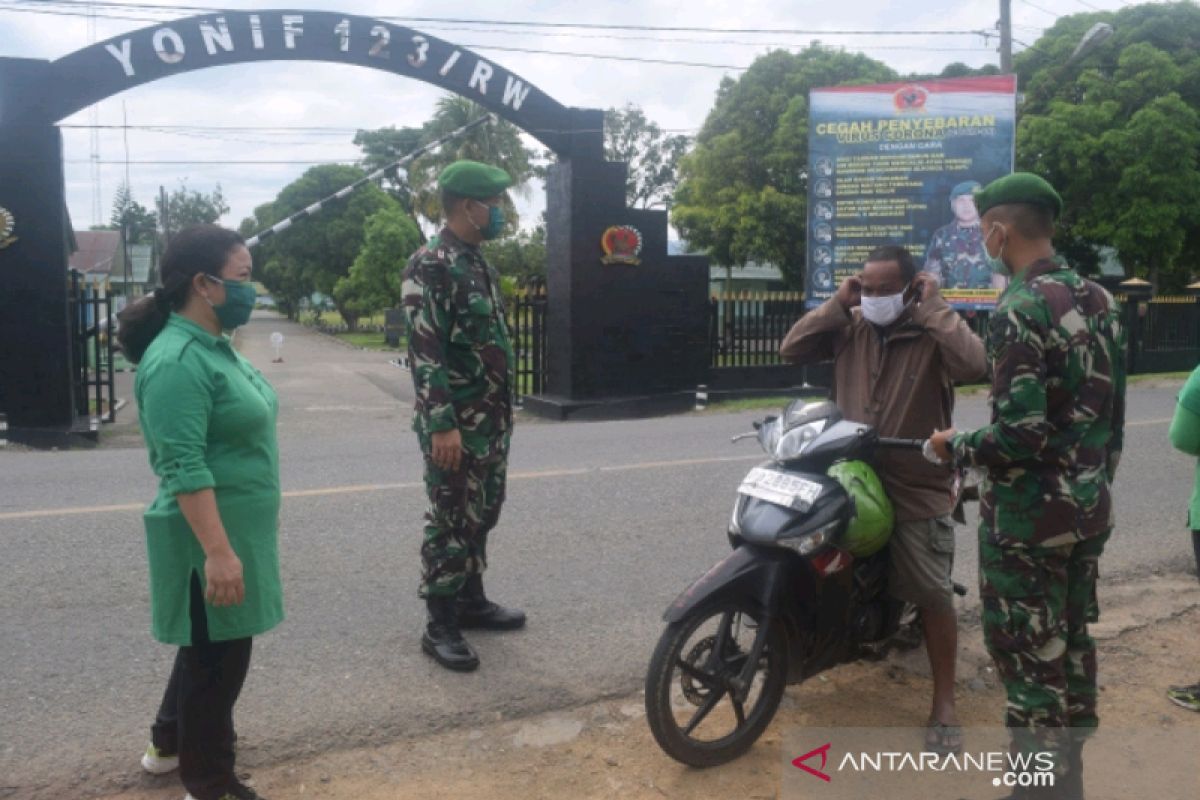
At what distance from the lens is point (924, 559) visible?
3.58 metres

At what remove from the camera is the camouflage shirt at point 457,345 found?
13.0 ft

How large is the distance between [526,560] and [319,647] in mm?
1547

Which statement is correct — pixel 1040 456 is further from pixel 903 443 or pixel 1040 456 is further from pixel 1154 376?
pixel 1154 376

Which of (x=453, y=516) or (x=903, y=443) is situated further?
(x=453, y=516)

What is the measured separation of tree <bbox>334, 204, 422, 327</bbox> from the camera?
45406 mm

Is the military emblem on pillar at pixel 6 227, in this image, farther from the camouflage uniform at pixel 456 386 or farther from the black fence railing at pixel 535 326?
the camouflage uniform at pixel 456 386

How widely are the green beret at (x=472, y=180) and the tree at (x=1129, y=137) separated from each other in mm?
25402

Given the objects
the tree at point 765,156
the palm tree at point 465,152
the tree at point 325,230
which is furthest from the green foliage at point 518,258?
the tree at point 325,230

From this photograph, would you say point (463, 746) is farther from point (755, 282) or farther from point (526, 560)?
point (755, 282)

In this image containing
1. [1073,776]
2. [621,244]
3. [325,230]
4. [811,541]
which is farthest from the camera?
[325,230]

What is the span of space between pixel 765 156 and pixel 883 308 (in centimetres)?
3072

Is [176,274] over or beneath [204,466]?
over

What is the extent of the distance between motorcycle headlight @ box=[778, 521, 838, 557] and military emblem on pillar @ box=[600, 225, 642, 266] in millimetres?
10814

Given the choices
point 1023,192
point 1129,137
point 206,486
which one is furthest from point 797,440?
point 1129,137
